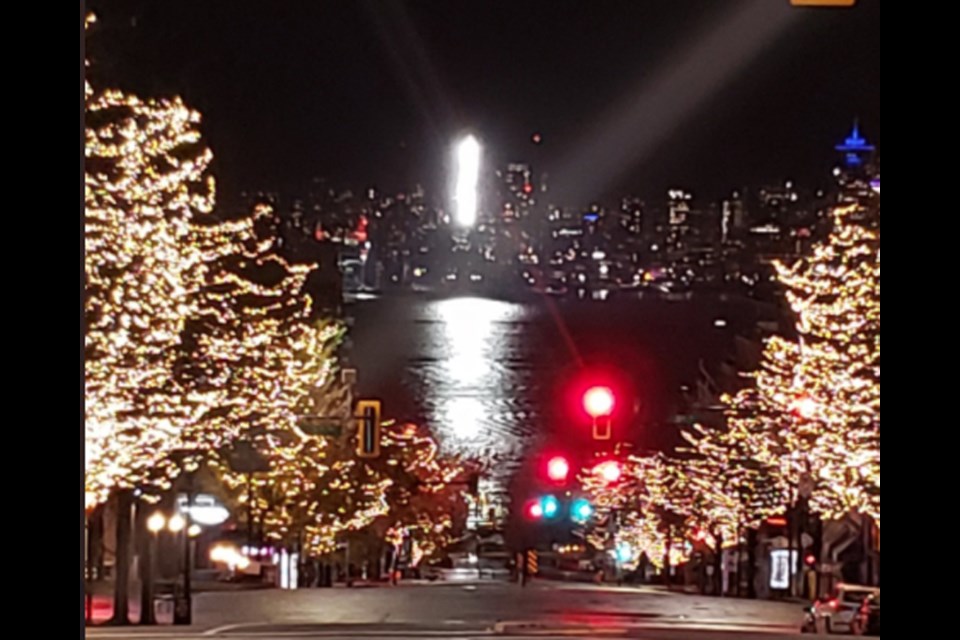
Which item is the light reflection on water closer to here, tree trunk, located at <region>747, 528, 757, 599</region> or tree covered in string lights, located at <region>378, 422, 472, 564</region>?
tree covered in string lights, located at <region>378, 422, 472, 564</region>

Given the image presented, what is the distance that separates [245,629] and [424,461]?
13.9m

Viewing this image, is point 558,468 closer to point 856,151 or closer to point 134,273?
point 134,273

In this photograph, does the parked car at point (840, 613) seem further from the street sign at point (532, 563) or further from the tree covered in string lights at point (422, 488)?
the tree covered in string lights at point (422, 488)

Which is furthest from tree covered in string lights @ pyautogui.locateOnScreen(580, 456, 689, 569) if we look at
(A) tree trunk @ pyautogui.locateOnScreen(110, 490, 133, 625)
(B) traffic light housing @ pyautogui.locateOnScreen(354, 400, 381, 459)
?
(B) traffic light housing @ pyautogui.locateOnScreen(354, 400, 381, 459)

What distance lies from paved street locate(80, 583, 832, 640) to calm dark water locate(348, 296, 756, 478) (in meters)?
4.19

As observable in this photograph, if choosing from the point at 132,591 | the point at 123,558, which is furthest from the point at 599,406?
the point at 132,591

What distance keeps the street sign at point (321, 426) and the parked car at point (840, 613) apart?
7230mm

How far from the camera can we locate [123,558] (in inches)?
931

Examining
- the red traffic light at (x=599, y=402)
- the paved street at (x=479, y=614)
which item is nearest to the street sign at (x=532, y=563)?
the paved street at (x=479, y=614)

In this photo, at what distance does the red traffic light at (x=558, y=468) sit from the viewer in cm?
1245

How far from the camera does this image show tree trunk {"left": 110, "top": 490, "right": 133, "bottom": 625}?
76.0ft

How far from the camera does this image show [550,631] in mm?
18609

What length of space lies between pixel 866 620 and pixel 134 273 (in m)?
11.1
